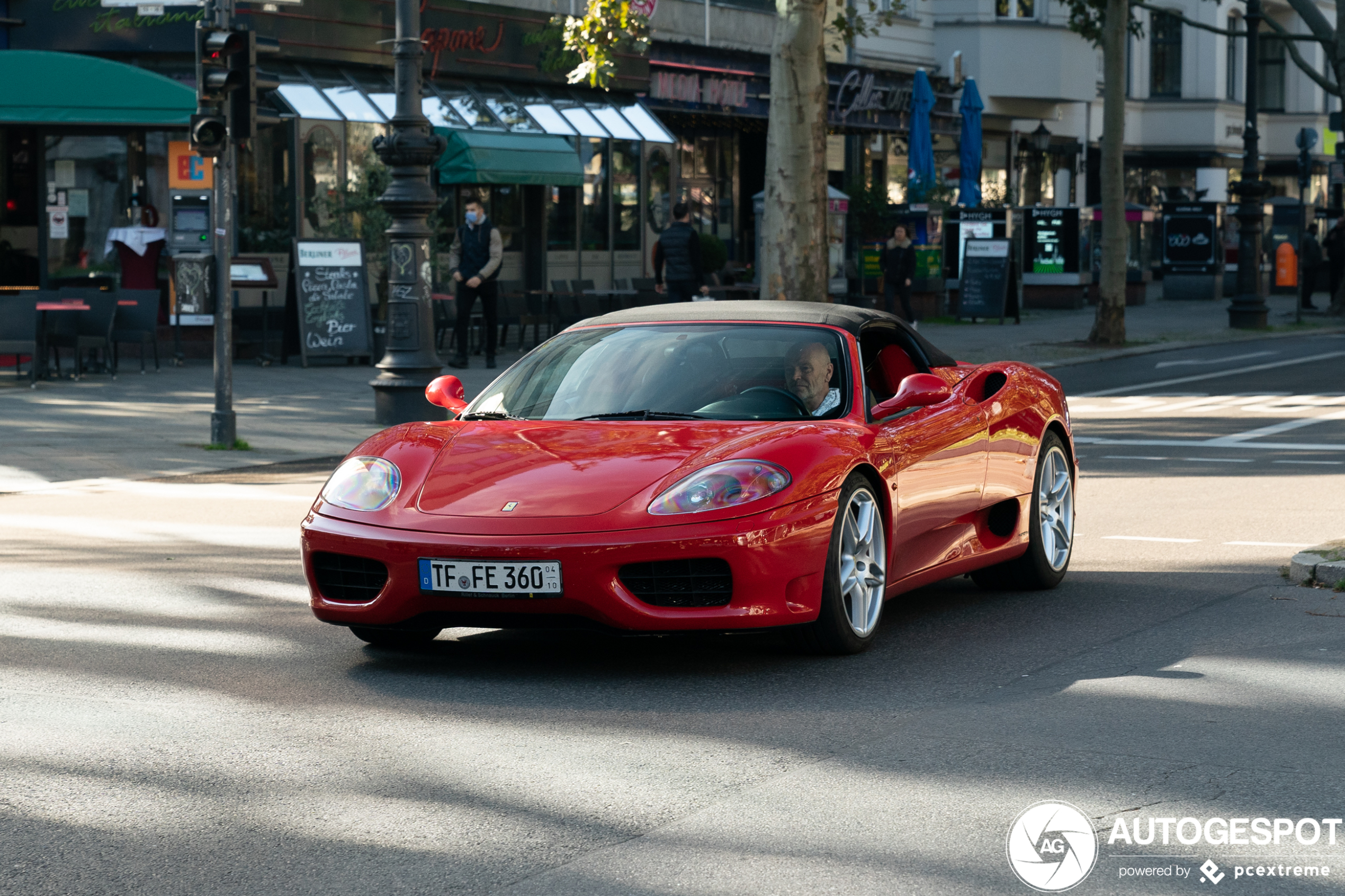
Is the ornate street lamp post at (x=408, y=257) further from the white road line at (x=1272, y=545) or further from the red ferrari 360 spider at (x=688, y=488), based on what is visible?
the red ferrari 360 spider at (x=688, y=488)

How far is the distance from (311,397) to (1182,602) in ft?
40.4

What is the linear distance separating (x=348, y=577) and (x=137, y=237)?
17.9 metres

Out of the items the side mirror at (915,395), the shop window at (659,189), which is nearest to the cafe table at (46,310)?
the side mirror at (915,395)

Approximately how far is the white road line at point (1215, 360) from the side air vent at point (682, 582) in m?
19.3

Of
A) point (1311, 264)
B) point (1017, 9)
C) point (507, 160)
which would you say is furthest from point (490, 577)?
point (1311, 264)

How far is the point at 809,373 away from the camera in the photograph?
7.60 m

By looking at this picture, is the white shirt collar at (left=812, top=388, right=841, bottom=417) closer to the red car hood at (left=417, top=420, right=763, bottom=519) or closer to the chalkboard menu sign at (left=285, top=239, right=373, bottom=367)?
the red car hood at (left=417, top=420, right=763, bottom=519)

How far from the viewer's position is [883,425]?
7531mm

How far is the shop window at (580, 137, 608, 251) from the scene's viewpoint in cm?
3188

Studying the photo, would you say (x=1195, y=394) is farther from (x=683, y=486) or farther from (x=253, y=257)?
(x=683, y=486)

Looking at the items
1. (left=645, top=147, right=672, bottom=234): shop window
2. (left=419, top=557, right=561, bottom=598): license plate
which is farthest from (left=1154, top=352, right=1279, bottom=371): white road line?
(left=419, top=557, right=561, bottom=598): license plate

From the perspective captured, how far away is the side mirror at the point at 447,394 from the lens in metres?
7.94

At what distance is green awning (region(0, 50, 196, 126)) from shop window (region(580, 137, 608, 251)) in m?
10.8

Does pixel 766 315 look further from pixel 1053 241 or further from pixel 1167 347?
pixel 1053 241
